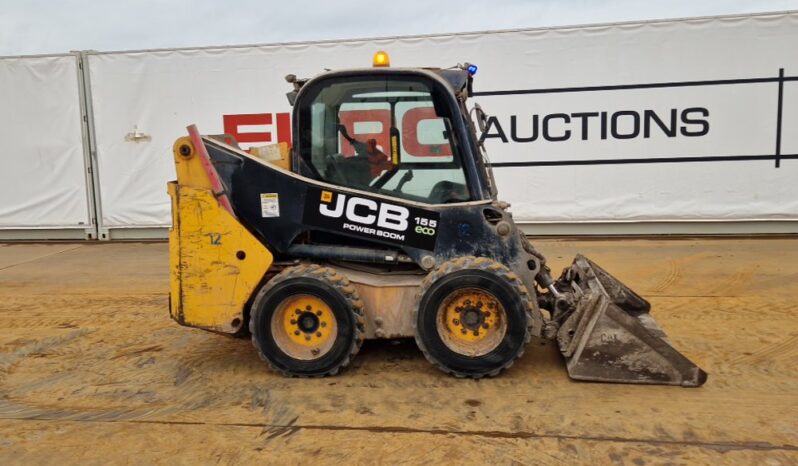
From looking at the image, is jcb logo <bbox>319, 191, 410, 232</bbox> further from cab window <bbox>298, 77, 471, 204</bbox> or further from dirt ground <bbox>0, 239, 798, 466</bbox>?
dirt ground <bbox>0, 239, 798, 466</bbox>

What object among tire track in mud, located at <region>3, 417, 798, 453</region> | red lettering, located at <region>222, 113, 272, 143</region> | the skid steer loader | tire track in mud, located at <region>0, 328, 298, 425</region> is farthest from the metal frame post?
tire track in mud, located at <region>3, 417, 798, 453</region>

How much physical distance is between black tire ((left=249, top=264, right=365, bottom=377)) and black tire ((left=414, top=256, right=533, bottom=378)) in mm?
436

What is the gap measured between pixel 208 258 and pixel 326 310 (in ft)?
2.82

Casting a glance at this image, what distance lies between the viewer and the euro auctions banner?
29.9ft

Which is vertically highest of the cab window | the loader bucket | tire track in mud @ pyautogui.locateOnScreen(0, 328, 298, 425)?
the cab window

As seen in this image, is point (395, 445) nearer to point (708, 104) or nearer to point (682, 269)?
point (682, 269)

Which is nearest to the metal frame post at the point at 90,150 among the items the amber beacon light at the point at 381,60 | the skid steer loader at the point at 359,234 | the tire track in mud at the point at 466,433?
the skid steer loader at the point at 359,234

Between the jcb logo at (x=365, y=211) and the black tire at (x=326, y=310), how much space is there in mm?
388

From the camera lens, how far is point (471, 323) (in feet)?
13.5

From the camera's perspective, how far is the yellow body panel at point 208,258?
4195 millimetres

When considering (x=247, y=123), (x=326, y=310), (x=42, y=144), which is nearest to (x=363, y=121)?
(x=326, y=310)

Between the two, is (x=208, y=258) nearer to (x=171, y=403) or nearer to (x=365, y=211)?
(x=171, y=403)

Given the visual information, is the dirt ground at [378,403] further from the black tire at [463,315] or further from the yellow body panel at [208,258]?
the yellow body panel at [208,258]

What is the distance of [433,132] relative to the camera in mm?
4270
